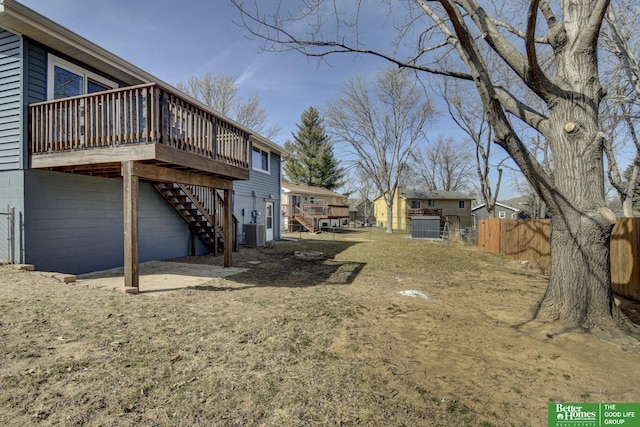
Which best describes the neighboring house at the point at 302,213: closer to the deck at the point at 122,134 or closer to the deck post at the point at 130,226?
the deck at the point at 122,134

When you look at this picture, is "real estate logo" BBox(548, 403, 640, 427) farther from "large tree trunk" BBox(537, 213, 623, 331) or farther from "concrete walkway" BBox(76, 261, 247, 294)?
"concrete walkway" BBox(76, 261, 247, 294)

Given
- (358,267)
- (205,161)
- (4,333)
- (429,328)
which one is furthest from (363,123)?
(4,333)

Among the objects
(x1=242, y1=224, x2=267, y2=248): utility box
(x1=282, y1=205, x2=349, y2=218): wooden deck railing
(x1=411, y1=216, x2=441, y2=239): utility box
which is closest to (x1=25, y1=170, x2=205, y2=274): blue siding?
(x1=242, y1=224, x2=267, y2=248): utility box

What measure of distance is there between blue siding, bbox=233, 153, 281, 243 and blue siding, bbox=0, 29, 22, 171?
21.9ft

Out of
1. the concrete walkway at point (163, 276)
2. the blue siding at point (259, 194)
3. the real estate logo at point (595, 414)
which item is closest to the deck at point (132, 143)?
the concrete walkway at point (163, 276)

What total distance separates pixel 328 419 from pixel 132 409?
139 centimetres

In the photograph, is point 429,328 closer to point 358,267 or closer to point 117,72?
point 358,267

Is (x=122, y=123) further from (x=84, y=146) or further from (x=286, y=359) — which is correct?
(x=286, y=359)

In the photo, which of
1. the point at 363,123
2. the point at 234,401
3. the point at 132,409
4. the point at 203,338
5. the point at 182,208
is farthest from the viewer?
the point at 363,123

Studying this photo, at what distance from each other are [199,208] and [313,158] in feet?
97.2

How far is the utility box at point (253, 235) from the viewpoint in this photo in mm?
12672

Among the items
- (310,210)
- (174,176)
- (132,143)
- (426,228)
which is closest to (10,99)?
(132,143)

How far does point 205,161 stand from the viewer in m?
6.39

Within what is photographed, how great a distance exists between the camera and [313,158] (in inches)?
1492
